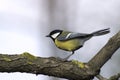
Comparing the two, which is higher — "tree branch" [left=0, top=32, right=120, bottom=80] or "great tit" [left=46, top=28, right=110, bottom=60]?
"great tit" [left=46, top=28, right=110, bottom=60]

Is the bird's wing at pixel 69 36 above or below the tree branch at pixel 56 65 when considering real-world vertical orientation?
above

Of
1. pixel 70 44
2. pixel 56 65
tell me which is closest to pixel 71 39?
pixel 70 44

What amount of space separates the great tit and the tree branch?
67 millimetres

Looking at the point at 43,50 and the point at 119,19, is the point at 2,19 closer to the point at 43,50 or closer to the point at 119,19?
→ the point at 43,50

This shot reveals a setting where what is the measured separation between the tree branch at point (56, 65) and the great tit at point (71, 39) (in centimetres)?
7

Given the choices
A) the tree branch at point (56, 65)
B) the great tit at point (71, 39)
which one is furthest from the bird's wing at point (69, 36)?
the tree branch at point (56, 65)

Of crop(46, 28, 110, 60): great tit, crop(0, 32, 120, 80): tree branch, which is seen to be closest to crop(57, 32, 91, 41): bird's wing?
crop(46, 28, 110, 60): great tit

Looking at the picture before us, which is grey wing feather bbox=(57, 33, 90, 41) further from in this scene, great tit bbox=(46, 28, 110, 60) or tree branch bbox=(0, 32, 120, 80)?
tree branch bbox=(0, 32, 120, 80)

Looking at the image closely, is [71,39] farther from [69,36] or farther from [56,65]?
[56,65]

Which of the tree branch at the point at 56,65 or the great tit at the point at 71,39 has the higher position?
the great tit at the point at 71,39

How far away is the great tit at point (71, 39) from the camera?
1.44 meters

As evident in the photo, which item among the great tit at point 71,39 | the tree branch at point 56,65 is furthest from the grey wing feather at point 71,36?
the tree branch at point 56,65

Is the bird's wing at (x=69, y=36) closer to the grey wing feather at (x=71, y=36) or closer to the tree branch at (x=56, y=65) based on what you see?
the grey wing feather at (x=71, y=36)

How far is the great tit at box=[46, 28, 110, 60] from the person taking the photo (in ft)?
4.72
